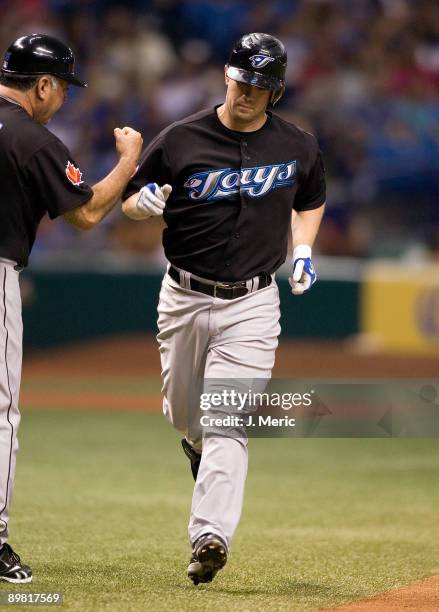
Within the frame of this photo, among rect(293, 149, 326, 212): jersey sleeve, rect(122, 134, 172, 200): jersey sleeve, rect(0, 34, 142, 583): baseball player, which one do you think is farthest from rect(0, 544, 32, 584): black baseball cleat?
rect(293, 149, 326, 212): jersey sleeve

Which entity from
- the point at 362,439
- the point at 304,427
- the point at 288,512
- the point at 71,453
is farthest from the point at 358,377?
the point at 304,427

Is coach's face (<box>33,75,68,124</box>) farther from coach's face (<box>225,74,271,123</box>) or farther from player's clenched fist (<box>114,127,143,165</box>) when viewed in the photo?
coach's face (<box>225,74,271,123</box>)

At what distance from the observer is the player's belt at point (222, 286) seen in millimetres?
4996

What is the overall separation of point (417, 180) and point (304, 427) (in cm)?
931

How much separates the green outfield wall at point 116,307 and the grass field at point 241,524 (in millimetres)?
4041

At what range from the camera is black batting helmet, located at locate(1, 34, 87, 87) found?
4617 millimetres

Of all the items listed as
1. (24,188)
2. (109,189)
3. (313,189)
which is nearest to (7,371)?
(24,188)

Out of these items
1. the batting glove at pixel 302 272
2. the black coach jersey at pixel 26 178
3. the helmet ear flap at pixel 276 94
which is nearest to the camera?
the black coach jersey at pixel 26 178

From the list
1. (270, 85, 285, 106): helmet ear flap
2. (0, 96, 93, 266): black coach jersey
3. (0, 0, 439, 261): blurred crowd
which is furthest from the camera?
(0, 0, 439, 261): blurred crowd

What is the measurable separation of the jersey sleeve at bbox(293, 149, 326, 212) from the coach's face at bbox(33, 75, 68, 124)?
1.15 metres

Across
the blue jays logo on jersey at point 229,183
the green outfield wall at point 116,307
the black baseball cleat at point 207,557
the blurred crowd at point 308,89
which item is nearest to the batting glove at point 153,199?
the blue jays logo on jersey at point 229,183

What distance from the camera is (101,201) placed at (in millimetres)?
4668

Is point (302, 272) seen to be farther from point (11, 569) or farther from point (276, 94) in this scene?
point (11, 569)

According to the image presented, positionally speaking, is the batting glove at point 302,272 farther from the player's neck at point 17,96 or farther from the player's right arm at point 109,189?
the player's neck at point 17,96
